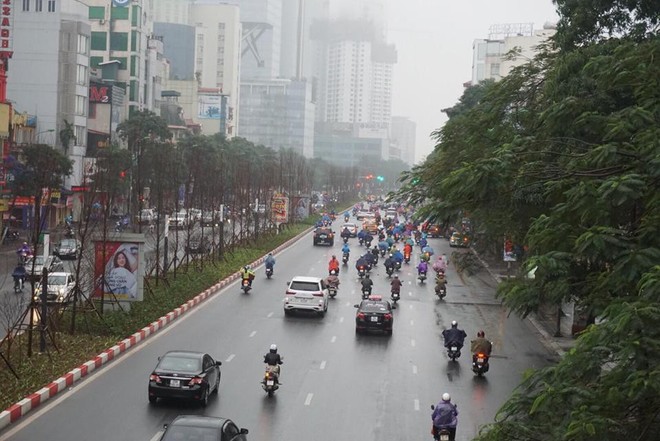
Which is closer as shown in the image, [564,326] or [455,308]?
[564,326]

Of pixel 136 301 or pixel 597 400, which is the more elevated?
pixel 597 400

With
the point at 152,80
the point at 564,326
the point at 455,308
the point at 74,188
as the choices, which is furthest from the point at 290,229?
the point at 564,326

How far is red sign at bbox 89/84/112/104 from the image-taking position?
8850 cm

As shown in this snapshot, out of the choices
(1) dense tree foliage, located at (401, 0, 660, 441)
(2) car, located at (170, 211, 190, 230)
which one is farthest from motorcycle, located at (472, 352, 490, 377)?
(2) car, located at (170, 211, 190, 230)

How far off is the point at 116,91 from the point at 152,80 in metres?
18.8

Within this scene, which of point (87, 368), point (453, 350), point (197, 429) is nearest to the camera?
point (197, 429)

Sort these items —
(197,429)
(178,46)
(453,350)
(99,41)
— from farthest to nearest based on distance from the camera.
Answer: (178,46), (99,41), (453,350), (197,429)

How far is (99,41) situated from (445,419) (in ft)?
304

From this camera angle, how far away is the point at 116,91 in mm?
91938

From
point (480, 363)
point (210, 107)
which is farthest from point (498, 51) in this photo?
point (480, 363)

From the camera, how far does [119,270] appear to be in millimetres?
29750

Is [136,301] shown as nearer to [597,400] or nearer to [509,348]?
[509,348]

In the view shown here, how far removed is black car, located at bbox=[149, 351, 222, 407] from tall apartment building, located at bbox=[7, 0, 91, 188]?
59866 mm

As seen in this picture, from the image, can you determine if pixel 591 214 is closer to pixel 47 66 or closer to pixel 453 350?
pixel 453 350
